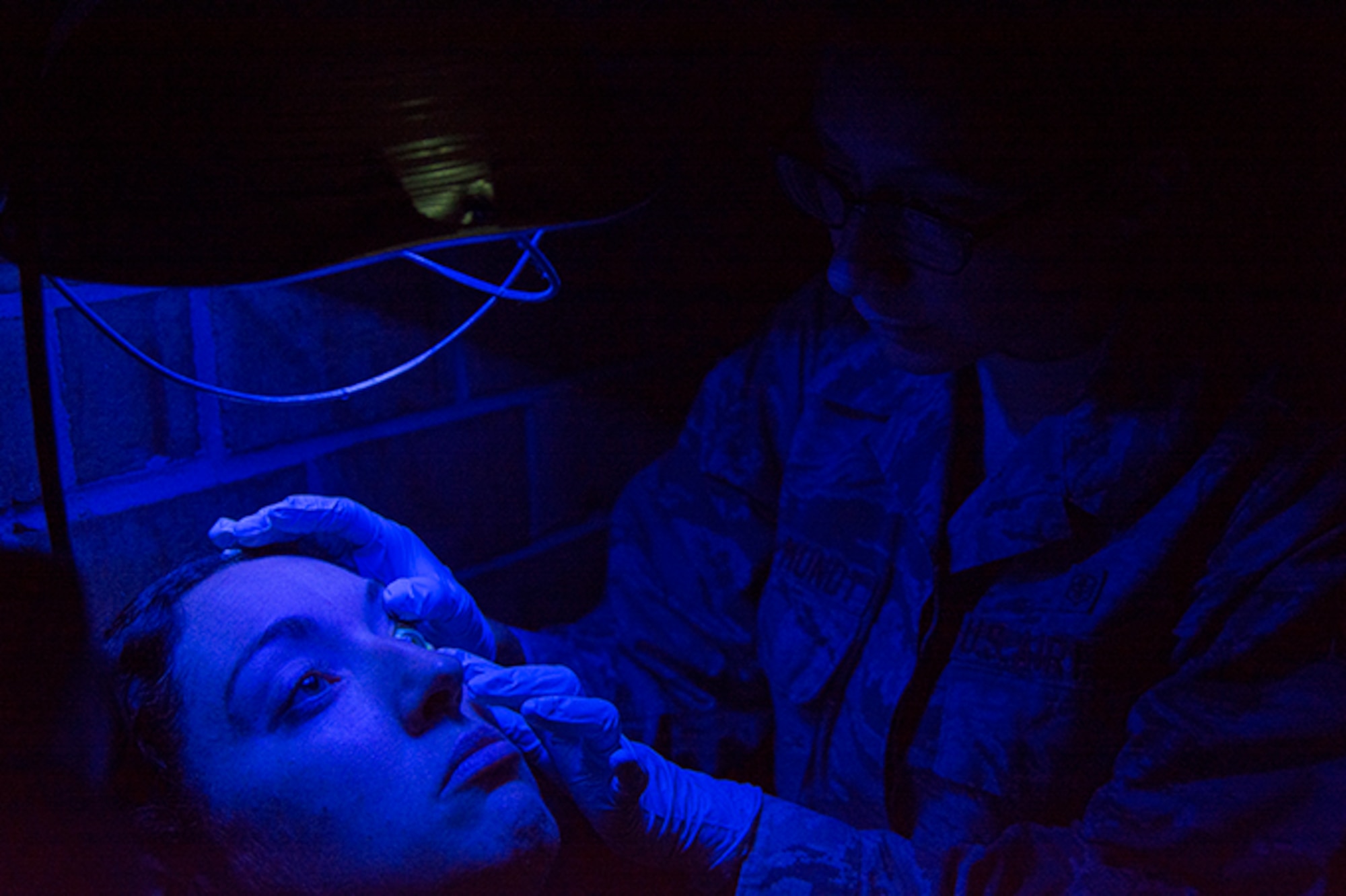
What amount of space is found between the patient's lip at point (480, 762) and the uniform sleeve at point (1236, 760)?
252 mm

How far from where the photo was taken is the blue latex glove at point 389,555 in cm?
89

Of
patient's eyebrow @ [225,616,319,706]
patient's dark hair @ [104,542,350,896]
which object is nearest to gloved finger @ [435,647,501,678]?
patient's eyebrow @ [225,616,319,706]

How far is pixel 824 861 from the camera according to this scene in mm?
862

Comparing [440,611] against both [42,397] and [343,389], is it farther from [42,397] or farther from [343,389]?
[42,397]

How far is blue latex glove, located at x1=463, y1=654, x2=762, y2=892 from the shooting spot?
0.85m

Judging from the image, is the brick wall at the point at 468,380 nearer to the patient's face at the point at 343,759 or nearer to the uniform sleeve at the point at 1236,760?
the patient's face at the point at 343,759

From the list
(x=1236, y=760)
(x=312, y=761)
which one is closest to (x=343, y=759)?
(x=312, y=761)

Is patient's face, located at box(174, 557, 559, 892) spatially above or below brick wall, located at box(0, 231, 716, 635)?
below

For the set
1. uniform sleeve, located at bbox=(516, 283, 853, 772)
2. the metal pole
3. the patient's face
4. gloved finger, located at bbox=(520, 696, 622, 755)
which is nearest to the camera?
the metal pole

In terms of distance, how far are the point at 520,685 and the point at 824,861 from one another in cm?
30

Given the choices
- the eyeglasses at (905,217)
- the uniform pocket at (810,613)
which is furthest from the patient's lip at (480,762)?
the eyeglasses at (905,217)

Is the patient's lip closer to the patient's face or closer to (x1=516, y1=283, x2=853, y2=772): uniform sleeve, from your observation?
the patient's face

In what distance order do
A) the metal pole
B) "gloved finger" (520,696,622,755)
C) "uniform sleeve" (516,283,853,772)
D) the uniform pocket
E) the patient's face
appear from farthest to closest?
"uniform sleeve" (516,283,853,772) < the uniform pocket < "gloved finger" (520,696,622,755) < the patient's face < the metal pole

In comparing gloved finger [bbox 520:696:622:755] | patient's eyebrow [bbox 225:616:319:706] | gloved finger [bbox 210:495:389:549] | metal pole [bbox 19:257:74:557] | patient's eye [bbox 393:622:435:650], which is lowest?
gloved finger [bbox 520:696:622:755]
